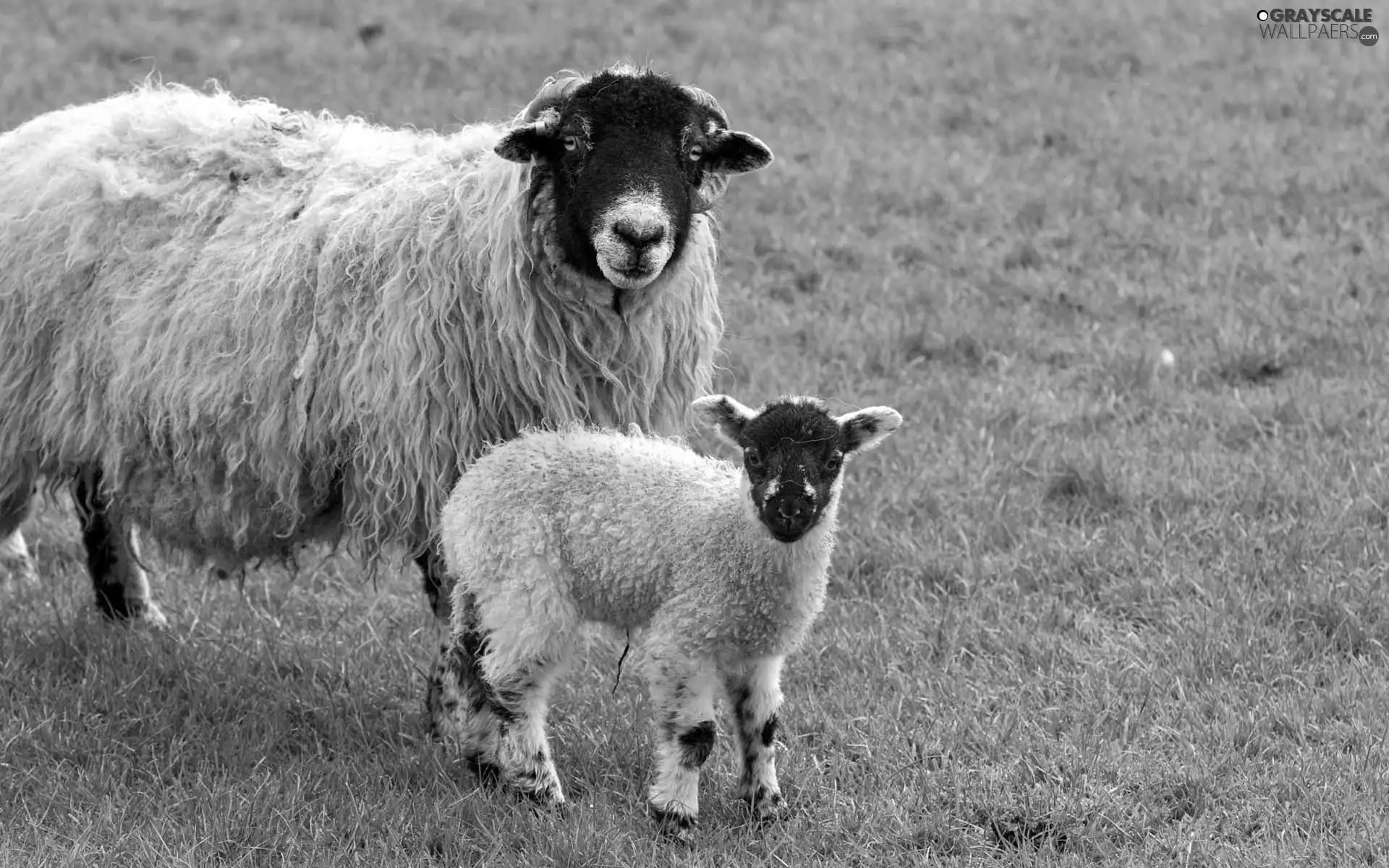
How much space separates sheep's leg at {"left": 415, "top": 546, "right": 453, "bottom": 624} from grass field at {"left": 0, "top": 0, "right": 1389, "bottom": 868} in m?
0.41

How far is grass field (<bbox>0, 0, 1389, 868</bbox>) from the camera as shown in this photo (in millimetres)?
4793

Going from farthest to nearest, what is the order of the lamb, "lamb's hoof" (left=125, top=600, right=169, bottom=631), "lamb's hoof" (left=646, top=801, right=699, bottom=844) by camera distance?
1. "lamb's hoof" (left=125, top=600, right=169, bottom=631)
2. "lamb's hoof" (left=646, top=801, right=699, bottom=844)
3. the lamb

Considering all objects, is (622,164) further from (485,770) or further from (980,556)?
(980,556)

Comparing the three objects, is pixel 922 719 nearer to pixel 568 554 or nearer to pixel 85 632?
pixel 568 554

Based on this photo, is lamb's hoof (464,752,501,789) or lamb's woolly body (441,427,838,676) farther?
lamb's hoof (464,752,501,789)

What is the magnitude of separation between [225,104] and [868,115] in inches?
260

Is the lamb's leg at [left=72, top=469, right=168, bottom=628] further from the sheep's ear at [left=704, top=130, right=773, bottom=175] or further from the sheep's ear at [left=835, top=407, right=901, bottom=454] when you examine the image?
the sheep's ear at [left=835, top=407, right=901, bottom=454]

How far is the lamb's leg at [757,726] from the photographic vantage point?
471 centimetres

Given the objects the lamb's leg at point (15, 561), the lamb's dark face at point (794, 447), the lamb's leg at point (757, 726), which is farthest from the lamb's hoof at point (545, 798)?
the lamb's leg at point (15, 561)

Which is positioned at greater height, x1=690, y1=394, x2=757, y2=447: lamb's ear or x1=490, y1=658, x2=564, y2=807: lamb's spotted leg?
x1=690, y1=394, x2=757, y2=447: lamb's ear

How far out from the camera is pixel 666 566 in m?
4.62

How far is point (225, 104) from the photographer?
248 inches

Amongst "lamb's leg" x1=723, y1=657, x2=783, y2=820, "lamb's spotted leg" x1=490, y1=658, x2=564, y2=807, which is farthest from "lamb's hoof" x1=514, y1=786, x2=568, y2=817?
"lamb's leg" x1=723, y1=657, x2=783, y2=820

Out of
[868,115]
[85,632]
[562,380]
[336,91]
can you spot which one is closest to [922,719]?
[562,380]
